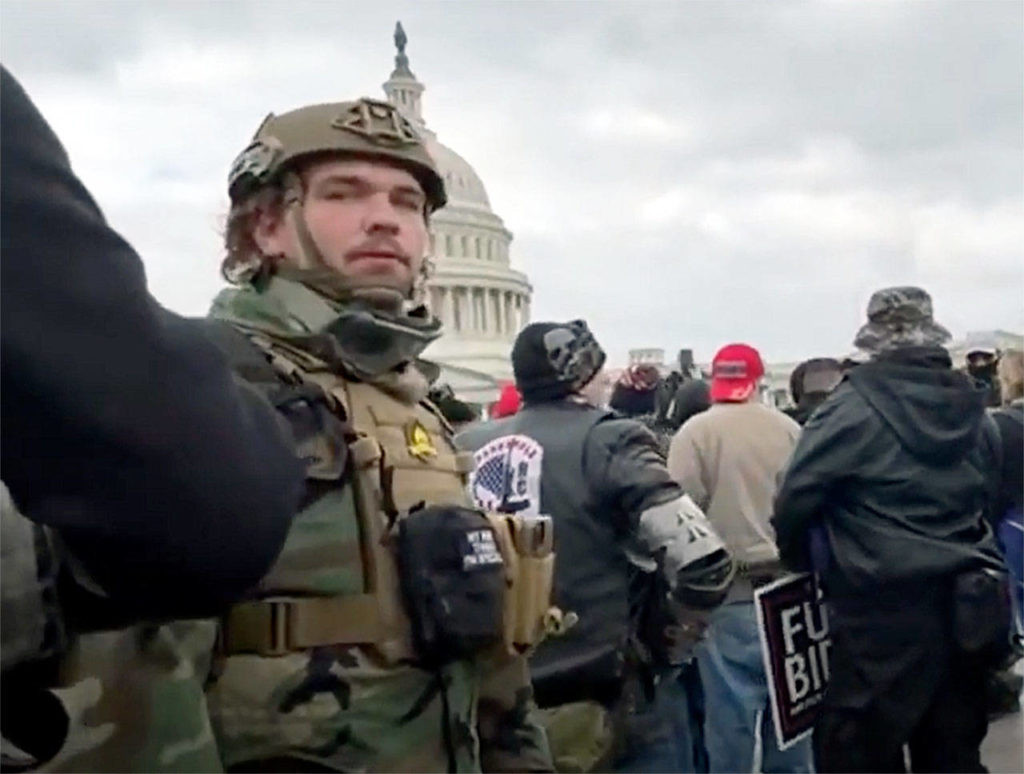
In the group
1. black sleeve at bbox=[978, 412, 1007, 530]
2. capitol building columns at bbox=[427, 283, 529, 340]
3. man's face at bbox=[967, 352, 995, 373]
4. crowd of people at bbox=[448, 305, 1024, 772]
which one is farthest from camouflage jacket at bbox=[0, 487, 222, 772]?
capitol building columns at bbox=[427, 283, 529, 340]

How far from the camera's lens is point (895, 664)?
14.8 ft

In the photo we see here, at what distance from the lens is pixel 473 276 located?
232 feet

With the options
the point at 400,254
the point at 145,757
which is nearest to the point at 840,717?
the point at 400,254

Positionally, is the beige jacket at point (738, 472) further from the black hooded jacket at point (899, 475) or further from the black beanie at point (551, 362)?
the black beanie at point (551, 362)

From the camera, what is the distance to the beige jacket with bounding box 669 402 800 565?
566 centimetres

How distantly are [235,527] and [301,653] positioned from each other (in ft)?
3.75

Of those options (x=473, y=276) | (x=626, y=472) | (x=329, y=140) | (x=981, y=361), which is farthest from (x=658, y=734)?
(x=473, y=276)

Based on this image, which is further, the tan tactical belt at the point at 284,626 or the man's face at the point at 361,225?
the man's face at the point at 361,225

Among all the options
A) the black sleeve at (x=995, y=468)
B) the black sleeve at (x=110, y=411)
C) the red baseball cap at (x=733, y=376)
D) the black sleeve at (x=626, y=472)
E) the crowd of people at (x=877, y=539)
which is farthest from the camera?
the red baseball cap at (x=733, y=376)

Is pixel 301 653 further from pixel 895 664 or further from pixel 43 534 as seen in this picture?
pixel 895 664

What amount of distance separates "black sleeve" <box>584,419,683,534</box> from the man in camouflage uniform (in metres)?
1.76

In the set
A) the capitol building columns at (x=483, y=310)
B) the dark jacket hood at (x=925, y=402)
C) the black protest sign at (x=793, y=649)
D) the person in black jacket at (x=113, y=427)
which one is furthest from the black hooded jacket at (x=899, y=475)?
the capitol building columns at (x=483, y=310)

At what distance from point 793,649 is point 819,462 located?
60cm

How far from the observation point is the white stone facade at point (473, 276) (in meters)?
67.2
